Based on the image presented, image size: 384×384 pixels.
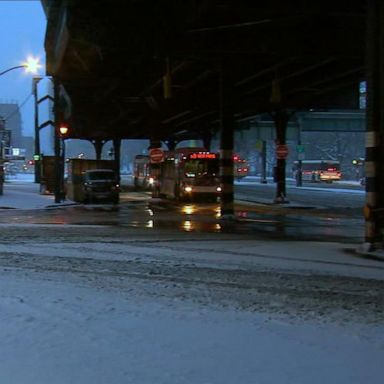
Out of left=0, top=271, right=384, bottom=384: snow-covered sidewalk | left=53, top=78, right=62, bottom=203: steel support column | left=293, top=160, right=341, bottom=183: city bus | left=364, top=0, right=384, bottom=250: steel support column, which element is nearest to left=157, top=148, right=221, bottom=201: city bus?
left=53, top=78, right=62, bottom=203: steel support column

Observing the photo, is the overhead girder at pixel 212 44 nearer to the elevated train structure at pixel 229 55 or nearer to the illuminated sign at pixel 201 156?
the elevated train structure at pixel 229 55

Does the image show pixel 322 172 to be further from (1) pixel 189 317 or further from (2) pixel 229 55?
(1) pixel 189 317

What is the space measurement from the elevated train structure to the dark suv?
4080 millimetres

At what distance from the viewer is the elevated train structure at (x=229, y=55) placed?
61.3ft

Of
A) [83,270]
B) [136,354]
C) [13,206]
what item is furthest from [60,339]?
[13,206]

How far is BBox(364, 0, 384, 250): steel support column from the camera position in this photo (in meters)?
15.1

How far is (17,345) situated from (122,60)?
22.2 metres

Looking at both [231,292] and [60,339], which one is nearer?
[60,339]

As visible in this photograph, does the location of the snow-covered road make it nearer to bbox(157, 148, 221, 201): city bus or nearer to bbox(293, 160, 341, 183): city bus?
bbox(157, 148, 221, 201): city bus

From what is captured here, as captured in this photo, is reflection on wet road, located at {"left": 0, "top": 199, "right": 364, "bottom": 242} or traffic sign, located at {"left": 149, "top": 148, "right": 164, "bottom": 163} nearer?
reflection on wet road, located at {"left": 0, "top": 199, "right": 364, "bottom": 242}

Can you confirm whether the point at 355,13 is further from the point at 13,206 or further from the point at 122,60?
the point at 13,206

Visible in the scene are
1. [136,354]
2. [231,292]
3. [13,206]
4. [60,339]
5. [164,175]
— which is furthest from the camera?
[164,175]

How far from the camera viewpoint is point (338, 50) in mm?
22500

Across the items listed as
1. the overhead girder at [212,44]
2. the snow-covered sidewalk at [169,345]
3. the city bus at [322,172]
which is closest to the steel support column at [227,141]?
the overhead girder at [212,44]
